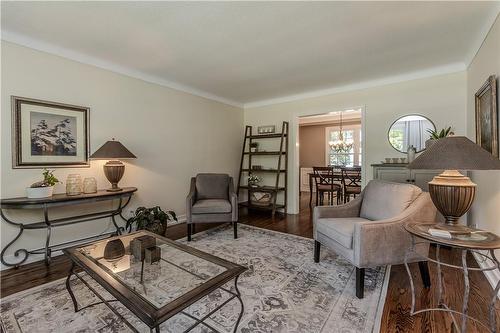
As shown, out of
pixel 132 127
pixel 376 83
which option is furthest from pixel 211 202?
pixel 376 83

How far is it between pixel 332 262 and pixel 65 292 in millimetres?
2394

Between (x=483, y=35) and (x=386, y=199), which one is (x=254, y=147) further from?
(x=483, y=35)

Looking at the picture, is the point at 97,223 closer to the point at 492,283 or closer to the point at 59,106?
the point at 59,106

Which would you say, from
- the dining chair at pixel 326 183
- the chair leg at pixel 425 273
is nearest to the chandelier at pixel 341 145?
the dining chair at pixel 326 183

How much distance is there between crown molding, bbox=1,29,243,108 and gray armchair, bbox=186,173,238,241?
157 centimetres

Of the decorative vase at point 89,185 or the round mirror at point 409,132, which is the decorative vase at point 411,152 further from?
the decorative vase at point 89,185

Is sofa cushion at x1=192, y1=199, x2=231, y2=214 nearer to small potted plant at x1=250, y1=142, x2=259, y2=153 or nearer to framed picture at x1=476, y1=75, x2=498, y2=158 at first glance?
small potted plant at x1=250, y1=142, x2=259, y2=153

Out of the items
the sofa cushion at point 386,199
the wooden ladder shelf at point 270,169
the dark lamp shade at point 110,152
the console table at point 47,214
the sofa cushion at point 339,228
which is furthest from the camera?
the wooden ladder shelf at point 270,169

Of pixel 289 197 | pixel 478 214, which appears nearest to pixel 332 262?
pixel 478 214

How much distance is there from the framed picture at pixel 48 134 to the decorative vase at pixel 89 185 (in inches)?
9.5

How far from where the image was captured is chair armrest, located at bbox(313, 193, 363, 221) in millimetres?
2438

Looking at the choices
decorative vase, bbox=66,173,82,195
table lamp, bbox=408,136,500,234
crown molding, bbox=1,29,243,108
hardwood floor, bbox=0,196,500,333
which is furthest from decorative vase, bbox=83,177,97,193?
table lamp, bbox=408,136,500,234

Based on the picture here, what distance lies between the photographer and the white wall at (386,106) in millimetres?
3166

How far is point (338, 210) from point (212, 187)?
190 cm
